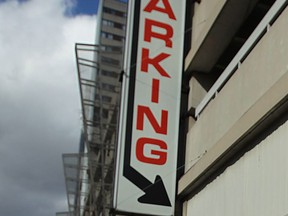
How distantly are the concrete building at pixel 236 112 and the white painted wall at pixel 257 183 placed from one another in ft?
0.05

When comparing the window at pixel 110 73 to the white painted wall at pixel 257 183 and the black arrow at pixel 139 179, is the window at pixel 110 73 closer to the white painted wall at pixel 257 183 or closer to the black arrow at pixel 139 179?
the black arrow at pixel 139 179

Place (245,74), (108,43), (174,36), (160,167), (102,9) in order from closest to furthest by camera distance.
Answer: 1. (245,74)
2. (160,167)
3. (174,36)
4. (108,43)
5. (102,9)

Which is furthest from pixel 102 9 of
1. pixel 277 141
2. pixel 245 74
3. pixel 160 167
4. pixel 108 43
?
pixel 277 141

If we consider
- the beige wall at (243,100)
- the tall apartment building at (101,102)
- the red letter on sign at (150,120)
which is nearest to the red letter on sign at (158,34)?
the red letter on sign at (150,120)

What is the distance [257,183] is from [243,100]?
2034mm

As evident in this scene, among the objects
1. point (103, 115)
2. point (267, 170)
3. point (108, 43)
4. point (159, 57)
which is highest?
point (108, 43)

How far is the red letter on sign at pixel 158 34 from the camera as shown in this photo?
1257 centimetres

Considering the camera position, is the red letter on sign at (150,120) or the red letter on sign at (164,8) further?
the red letter on sign at (164,8)

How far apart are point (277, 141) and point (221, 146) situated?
7.02ft

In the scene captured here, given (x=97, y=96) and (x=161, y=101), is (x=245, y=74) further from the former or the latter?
(x=97, y=96)

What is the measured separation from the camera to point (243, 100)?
960 cm

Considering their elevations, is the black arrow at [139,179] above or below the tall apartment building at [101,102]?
below

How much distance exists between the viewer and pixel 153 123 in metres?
12.1

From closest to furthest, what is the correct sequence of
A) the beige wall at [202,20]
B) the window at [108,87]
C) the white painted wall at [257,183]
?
the white painted wall at [257,183] < the beige wall at [202,20] < the window at [108,87]
